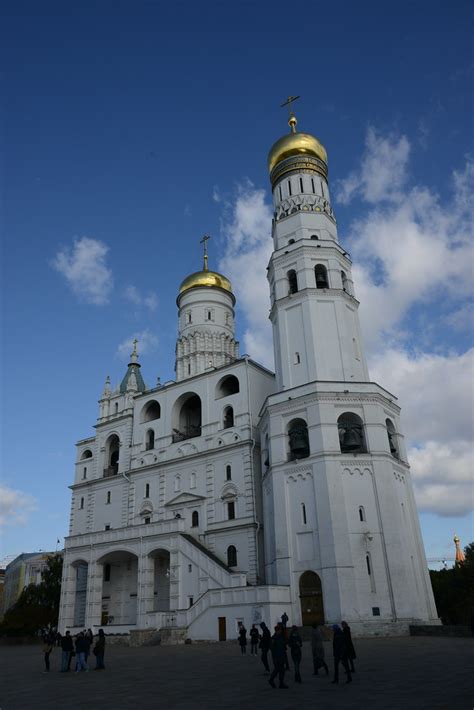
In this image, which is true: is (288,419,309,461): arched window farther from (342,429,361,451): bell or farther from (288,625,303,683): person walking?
(288,625,303,683): person walking

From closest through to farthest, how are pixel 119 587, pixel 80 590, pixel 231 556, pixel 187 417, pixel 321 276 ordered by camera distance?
pixel 231 556 → pixel 321 276 → pixel 119 587 → pixel 80 590 → pixel 187 417

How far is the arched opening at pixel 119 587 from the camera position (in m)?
35.6

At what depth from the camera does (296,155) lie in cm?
3706

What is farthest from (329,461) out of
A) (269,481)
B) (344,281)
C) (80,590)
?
(80,590)

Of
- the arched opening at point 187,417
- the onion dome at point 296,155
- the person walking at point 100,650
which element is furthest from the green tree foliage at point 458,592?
the person walking at point 100,650

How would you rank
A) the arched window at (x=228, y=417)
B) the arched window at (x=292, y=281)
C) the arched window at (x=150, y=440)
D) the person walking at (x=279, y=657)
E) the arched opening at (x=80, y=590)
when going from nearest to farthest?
the person walking at (x=279, y=657) → the arched window at (x=292, y=281) → the arched window at (x=228, y=417) → the arched opening at (x=80, y=590) → the arched window at (x=150, y=440)

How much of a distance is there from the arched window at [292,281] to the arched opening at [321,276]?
4.17 feet

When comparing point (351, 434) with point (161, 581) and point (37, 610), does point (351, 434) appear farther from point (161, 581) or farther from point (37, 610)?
point (37, 610)

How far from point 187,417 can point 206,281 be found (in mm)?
11971

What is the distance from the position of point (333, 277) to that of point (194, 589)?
19162 mm

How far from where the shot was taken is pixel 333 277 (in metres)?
33.3

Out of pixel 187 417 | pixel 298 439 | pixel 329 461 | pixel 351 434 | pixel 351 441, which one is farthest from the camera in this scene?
pixel 187 417

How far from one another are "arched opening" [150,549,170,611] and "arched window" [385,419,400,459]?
14.4 meters

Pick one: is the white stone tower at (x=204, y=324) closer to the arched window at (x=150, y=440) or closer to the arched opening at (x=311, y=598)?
the arched window at (x=150, y=440)
